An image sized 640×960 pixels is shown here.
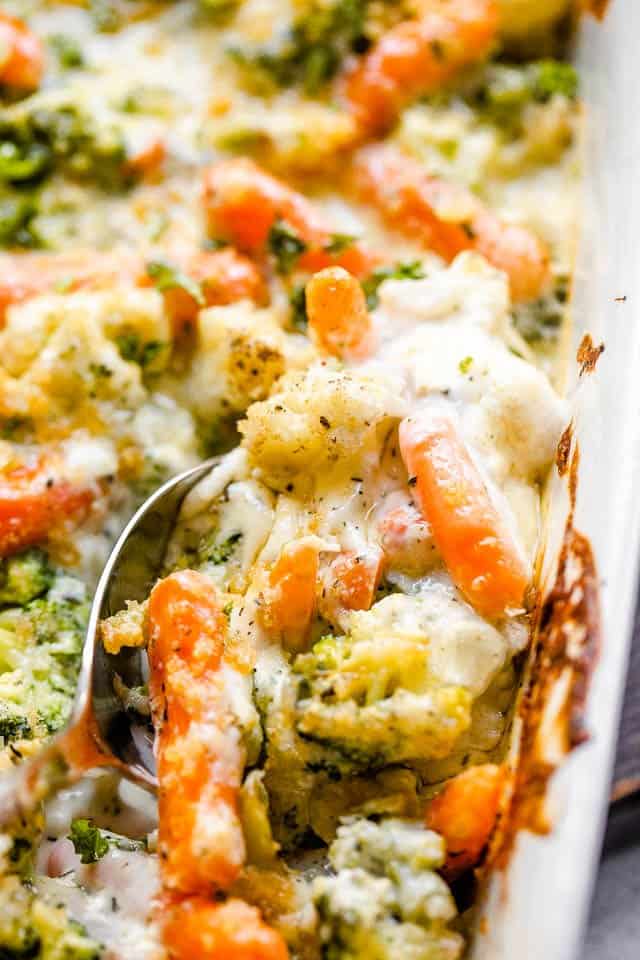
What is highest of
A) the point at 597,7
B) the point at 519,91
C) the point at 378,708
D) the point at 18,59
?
the point at 597,7

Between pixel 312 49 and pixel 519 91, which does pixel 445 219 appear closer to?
pixel 519 91

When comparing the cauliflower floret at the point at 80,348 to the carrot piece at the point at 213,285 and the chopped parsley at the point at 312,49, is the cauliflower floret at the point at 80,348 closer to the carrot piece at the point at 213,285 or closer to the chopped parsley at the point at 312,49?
the carrot piece at the point at 213,285

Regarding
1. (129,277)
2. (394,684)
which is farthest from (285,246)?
(394,684)

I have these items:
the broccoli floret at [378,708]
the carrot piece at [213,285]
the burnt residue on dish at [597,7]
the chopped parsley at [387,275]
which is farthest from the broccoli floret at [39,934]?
the burnt residue on dish at [597,7]

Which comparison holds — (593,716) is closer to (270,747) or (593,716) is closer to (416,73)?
(270,747)

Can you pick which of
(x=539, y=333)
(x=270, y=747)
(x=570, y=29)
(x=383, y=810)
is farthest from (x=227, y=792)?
(x=570, y=29)

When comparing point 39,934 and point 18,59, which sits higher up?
point 18,59

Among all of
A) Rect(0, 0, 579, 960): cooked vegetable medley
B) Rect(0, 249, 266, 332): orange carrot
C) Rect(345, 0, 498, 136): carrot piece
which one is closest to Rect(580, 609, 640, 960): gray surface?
Rect(0, 0, 579, 960): cooked vegetable medley

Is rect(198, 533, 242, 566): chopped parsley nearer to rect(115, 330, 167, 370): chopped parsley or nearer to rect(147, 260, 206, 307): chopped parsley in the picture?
rect(115, 330, 167, 370): chopped parsley
